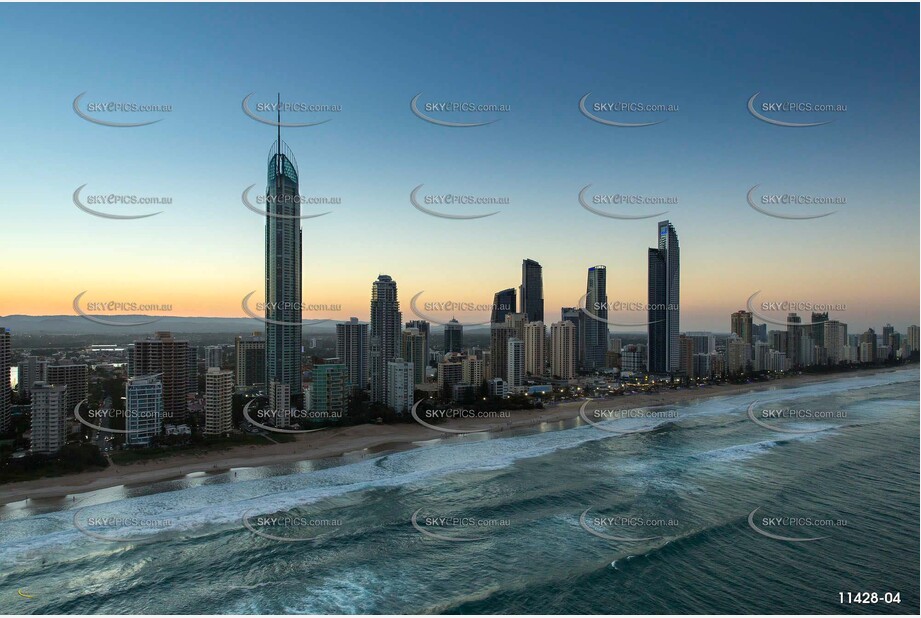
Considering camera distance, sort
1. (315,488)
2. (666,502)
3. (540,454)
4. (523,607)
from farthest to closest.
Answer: (540,454) → (315,488) → (666,502) → (523,607)

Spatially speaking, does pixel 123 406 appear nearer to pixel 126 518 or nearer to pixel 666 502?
pixel 126 518

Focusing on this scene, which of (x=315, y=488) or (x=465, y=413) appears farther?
(x=465, y=413)

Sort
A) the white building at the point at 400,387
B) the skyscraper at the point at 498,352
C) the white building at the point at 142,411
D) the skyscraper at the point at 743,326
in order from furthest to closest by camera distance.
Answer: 1. the skyscraper at the point at 743,326
2. the skyscraper at the point at 498,352
3. the white building at the point at 400,387
4. the white building at the point at 142,411

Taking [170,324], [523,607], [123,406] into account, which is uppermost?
[170,324]

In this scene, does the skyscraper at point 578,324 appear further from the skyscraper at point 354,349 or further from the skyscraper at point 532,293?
the skyscraper at point 354,349

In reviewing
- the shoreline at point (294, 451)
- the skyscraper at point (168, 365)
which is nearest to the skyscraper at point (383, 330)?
the shoreline at point (294, 451)

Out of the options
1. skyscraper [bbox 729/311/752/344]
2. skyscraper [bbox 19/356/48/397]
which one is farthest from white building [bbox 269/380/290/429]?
skyscraper [bbox 729/311/752/344]

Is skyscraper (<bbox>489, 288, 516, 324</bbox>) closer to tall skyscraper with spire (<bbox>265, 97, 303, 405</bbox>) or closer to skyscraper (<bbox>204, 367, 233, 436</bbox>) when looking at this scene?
tall skyscraper with spire (<bbox>265, 97, 303, 405</bbox>)

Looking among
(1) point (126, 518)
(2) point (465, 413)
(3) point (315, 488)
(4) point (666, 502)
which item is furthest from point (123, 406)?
(4) point (666, 502)

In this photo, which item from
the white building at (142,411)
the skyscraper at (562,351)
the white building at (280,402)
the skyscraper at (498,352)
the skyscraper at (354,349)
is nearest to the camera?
the white building at (142,411)
